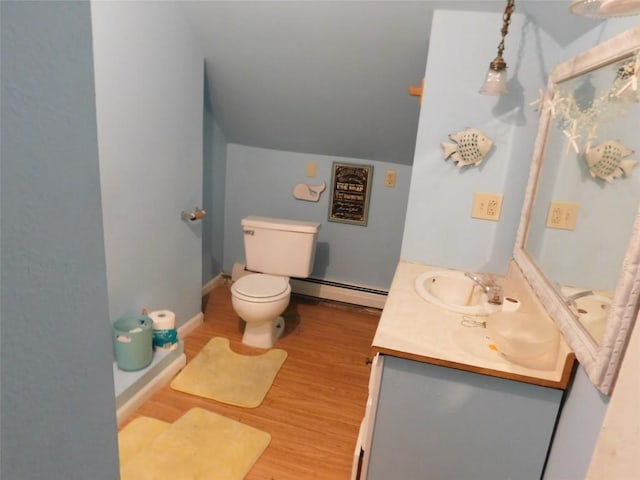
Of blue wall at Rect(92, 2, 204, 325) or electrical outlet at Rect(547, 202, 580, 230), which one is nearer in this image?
electrical outlet at Rect(547, 202, 580, 230)

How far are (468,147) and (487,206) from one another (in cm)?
27

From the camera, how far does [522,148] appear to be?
168cm

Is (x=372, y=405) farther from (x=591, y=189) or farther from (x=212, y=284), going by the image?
(x=212, y=284)

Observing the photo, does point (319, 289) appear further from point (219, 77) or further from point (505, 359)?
point (505, 359)

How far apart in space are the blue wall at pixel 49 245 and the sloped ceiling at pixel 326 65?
5.18ft

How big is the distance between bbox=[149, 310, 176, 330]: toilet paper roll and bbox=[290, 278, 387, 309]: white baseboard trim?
4.12ft

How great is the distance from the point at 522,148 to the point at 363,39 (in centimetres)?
93

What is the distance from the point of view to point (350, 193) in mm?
3090

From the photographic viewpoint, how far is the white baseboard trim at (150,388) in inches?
74.7

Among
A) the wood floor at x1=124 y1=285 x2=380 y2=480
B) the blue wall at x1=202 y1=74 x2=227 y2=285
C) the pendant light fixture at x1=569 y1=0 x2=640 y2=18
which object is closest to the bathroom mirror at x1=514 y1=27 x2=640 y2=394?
the pendant light fixture at x1=569 y1=0 x2=640 y2=18

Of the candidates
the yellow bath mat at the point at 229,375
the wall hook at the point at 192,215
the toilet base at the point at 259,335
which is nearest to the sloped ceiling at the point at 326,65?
the wall hook at the point at 192,215

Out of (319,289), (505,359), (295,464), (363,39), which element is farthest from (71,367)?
(319,289)

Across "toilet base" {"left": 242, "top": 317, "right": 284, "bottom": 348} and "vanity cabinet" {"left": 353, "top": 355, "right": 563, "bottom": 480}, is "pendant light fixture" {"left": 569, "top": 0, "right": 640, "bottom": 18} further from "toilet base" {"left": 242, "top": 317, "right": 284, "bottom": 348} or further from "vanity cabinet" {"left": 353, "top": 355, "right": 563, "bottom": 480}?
"toilet base" {"left": 242, "top": 317, "right": 284, "bottom": 348}

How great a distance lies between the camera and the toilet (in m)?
2.57
